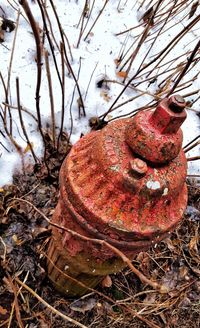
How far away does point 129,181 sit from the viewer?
1144 millimetres

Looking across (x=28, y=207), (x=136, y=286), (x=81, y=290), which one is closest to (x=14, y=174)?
(x=28, y=207)

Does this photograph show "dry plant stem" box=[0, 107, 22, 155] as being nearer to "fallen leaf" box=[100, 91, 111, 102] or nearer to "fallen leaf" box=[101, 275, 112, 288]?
"fallen leaf" box=[100, 91, 111, 102]

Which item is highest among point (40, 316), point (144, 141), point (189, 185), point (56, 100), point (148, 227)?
point (144, 141)

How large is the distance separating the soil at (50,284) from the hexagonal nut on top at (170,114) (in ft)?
3.30

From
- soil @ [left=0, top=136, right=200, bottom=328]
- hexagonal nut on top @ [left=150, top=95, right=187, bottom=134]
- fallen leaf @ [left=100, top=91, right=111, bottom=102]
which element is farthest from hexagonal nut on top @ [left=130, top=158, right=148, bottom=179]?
fallen leaf @ [left=100, top=91, right=111, bottom=102]

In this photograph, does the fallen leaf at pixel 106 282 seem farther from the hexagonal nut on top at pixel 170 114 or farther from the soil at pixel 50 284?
the hexagonal nut on top at pixel 170 114

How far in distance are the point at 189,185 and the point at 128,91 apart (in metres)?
0.70

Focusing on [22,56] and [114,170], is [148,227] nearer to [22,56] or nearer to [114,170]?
[114,170]

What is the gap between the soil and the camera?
74.7 inches

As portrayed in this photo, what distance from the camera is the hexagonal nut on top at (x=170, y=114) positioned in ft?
3.46

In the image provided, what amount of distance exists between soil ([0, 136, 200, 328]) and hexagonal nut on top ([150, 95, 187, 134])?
101cm

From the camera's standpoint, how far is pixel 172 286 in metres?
2.19

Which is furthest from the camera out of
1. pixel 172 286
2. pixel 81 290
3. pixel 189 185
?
pixel 189 185

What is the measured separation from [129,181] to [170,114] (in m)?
0.23
